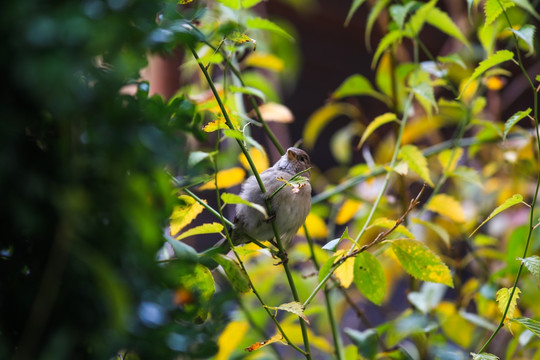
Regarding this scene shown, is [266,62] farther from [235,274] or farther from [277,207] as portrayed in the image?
[235,274]

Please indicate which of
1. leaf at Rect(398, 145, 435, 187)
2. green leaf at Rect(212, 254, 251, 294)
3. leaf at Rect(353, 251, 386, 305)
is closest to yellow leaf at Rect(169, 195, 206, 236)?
green leaf at Rect(212, 254, 251, 294)

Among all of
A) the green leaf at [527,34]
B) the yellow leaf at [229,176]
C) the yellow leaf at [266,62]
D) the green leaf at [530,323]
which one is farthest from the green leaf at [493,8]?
the yellow leaf at [266,62]

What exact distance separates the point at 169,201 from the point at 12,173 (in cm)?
14

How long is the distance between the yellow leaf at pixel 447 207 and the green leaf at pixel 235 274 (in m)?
0.57

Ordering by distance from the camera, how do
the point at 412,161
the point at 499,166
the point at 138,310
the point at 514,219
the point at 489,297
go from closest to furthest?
the point at 138,310 → the point at 412,161 → the point at 489,297 → the point at 499,166 → the point at 514,219

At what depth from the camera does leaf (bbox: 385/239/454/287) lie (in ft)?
2.88

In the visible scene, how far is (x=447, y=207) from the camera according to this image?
125cm

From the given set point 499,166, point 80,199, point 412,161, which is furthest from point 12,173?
point 499,166

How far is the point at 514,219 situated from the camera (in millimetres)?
2020

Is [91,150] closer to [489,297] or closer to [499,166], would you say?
[489,297]

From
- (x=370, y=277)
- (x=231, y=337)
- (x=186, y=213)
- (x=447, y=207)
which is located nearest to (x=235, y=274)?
(x=186, y=213)

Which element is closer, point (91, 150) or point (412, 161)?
point (91, 150)

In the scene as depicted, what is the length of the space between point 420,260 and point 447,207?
40 centimetres

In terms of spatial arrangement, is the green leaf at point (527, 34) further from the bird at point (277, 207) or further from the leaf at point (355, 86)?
the bird at point (277, 207)
